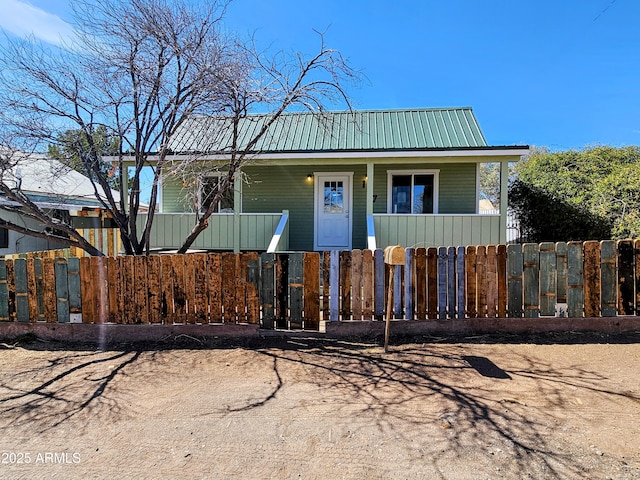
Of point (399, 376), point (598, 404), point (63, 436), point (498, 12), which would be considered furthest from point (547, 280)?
point (498, 12)

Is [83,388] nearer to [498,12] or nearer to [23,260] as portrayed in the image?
[23,260]

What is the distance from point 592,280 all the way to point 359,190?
6.85 metres

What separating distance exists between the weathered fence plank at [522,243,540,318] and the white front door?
6172 mm

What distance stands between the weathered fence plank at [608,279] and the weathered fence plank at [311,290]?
3.69m

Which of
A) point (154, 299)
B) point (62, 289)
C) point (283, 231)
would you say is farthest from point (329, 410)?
point (283, 231)

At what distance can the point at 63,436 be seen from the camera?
2600 mm

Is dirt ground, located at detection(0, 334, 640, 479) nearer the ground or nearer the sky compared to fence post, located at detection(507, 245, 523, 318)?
nearer the ground

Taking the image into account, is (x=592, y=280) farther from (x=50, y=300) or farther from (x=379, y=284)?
(x=50, y=300)

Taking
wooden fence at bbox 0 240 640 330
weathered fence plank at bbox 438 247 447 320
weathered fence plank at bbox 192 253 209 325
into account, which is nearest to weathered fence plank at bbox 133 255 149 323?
wooden fence at bbox 0 240 640 330

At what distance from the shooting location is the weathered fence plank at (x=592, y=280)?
180 inches

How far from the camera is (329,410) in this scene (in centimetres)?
289

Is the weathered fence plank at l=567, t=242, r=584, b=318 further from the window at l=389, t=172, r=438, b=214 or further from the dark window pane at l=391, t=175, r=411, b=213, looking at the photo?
the dark window pane at l=391, t=175, r=411, b=213

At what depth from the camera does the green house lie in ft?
28.7

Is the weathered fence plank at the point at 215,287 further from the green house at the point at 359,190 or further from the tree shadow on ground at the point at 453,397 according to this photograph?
the green house at the point at 359,190
